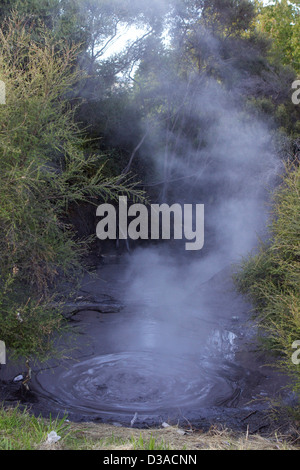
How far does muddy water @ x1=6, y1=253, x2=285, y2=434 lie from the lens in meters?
5.91

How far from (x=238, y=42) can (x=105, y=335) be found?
1272 cm

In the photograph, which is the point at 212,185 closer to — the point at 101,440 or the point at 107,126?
the point at 107,126

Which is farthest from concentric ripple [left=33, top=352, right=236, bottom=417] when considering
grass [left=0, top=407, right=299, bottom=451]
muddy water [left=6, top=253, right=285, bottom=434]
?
grass [left=0, top=407, right=299, bottom=451]

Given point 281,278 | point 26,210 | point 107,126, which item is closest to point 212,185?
point 107,126

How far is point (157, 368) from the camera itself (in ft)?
23.5

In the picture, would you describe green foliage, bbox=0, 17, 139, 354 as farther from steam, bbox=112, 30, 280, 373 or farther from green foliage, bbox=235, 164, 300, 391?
steam, bbox=112, 30, 280, 373

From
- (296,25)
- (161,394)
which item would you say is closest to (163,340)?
(161,394)

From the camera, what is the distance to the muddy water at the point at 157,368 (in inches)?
233

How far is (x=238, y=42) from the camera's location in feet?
55.5

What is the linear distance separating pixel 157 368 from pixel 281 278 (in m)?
2.29

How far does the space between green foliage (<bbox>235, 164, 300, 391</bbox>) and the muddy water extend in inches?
34.1
